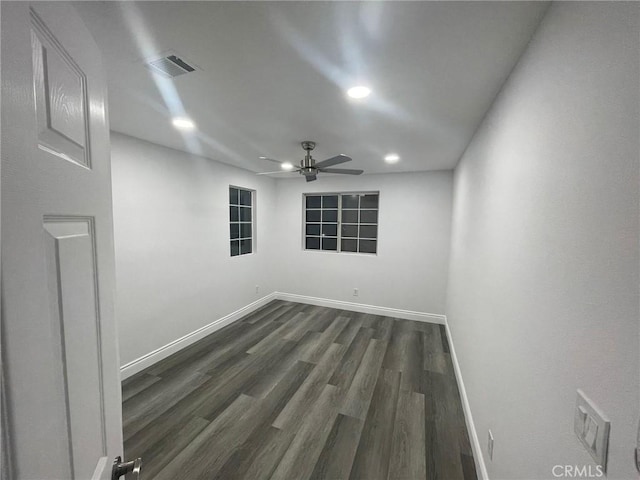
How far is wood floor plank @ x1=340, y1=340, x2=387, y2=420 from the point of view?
227cm

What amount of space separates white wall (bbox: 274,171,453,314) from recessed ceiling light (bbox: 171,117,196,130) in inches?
104

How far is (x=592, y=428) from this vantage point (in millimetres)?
676

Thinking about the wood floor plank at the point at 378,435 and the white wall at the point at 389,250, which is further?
the white wall at the point at 389,250

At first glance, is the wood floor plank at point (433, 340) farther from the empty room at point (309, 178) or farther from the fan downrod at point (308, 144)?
the fan downrod at point (308, 144)

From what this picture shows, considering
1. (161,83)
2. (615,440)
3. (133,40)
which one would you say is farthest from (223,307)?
(615,440)

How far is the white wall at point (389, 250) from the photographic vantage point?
4.15 meters

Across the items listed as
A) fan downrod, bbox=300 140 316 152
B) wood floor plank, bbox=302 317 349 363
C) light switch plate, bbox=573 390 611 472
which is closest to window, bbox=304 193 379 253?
wood floor plank, bbox=302 317 349 363

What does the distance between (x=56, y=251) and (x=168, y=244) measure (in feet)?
9.08

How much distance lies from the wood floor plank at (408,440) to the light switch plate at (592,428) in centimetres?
137

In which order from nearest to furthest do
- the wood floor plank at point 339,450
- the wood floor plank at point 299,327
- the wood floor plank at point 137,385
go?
the wood floor plank at point 339,450 < the wood floor plank at point 137,385 < the wood floor plank at point 299,327

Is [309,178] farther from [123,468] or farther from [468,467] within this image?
[468,467]

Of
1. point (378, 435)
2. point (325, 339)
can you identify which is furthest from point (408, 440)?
point (325, 339)

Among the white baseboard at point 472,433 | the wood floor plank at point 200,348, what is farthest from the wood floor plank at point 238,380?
the white baseboard at point 472,433

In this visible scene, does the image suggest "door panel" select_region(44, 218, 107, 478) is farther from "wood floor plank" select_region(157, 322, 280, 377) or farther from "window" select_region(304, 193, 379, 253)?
"window" select_region(304, 193, 379, 253)
